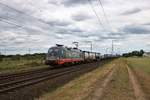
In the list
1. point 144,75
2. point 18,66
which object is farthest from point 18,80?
point 18,66

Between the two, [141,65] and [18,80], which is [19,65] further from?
[141,65]

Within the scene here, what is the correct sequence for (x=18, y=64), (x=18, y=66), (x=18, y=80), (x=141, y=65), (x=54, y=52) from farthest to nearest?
(x=141, y=65)
(x=18, y=64)
(x=18, y=66)
(x=54, y=52)
(x=18, y=80)

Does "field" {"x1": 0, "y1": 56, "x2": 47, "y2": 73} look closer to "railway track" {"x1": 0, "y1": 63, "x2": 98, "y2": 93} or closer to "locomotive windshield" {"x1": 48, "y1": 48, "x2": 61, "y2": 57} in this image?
"locomotive windshield" {"x1": 48, "y1": 48, "x2": 61, "y2": 57}

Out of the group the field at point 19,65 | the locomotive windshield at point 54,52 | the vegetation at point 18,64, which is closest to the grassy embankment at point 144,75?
the locomotive windshield at point 54,52

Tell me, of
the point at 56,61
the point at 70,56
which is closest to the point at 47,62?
the point at 56,61

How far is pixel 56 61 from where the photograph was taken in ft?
121

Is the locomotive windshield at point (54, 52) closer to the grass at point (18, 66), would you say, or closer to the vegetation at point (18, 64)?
the grass at point (18, 66)

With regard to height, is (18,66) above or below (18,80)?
above

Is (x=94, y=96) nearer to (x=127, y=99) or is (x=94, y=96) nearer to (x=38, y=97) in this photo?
(x=127, y=99)

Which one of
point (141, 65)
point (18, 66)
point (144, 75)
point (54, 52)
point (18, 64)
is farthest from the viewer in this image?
point (141, 65)

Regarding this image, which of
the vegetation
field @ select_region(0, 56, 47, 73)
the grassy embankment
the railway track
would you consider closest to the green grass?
the grassy embankment

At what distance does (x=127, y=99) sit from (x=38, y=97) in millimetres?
4274

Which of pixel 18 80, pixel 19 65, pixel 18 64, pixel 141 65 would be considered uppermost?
pixel 18 64

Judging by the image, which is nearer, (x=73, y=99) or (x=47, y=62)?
(x=73, y=99)
